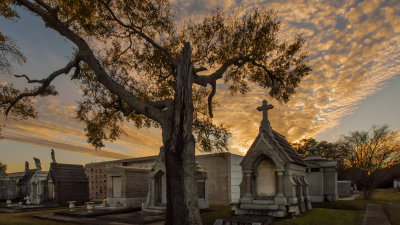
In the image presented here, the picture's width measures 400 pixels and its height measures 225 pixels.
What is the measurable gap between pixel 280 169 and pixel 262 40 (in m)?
7.18

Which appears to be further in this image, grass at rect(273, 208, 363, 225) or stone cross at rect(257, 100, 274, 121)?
stone cross at rect(257, 100, 274, 121)

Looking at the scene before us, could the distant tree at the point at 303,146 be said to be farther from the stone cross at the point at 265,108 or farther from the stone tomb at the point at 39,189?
the stone tomb at the point at 39,189

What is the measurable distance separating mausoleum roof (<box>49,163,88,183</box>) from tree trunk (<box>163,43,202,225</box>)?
71.3 ft

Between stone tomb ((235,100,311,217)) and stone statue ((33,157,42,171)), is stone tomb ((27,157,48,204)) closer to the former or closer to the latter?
stone statue ((33,157,42,171))

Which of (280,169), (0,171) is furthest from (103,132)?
(0,171)

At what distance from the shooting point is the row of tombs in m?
15.1

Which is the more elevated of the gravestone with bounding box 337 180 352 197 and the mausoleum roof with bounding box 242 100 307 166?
the mausoleum roof with bounding box 242 100 307 166

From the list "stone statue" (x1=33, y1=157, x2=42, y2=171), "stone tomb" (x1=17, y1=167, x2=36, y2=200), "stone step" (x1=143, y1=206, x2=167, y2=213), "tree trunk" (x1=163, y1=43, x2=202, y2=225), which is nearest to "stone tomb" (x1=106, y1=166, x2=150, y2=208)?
"stone step" (x1=143, y1=206, x2=167, y2=213)

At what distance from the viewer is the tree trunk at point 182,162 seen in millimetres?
8781

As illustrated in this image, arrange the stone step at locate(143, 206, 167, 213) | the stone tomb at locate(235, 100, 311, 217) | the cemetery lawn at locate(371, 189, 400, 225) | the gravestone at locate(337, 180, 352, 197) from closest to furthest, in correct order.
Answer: the cemetery lawn at locate(371, 189, 400, 225), the stone tomb at locate(235, 100, 311, 217), the stone step at locate(143, 206, 167, 213), the gravestone at locate(337, 180, 352, 197)

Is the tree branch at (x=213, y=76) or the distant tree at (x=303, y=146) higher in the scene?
the tree branch at (x=213, y=76)

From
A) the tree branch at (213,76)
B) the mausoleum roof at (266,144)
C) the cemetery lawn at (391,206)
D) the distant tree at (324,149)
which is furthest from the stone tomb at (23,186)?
the distant tree at (324,149)

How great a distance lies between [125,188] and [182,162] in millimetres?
13899

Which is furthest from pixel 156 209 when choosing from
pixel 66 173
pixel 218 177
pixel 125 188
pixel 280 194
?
pixel 66 173
